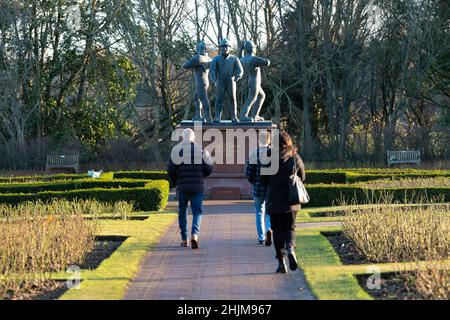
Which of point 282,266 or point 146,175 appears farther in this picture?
point 146,175

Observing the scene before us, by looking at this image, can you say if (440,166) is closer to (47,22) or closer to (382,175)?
(382,175)

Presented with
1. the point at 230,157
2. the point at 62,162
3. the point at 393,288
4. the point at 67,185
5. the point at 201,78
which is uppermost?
the point at 201,78

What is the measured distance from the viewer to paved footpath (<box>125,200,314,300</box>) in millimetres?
9516

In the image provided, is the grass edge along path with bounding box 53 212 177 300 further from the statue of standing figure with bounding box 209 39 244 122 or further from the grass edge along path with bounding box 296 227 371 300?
the statue of standing figure with bounding box 209 39 244 122

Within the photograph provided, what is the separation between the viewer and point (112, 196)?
20.6 m

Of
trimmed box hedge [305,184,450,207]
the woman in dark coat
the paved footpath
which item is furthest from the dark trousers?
trimmed box hedge [305,184,450,207]

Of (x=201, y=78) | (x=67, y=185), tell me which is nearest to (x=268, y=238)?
(x=67, y=185)

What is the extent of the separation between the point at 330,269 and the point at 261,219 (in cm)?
302

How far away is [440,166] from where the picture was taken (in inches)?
1357

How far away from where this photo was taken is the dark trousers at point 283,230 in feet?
36.1

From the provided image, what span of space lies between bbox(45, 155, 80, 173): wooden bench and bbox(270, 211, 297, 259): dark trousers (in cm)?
2658

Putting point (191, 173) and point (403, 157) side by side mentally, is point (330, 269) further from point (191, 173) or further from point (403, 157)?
point (403, 157)

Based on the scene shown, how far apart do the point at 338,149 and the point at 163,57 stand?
8.70 metres

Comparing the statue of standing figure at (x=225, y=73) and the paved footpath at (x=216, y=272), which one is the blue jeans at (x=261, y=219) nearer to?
the paved footpath at (x=216, y=272)
